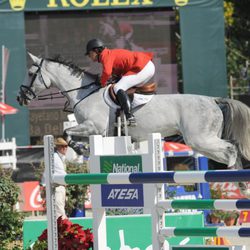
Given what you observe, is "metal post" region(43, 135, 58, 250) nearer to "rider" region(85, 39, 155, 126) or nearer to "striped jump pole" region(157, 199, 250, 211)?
"striped jump pole" region(157, 199, 250, 211)

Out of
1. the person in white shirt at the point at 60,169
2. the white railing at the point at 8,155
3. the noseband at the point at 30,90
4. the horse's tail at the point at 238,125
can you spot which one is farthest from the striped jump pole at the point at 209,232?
the white railing at the point at 8,155

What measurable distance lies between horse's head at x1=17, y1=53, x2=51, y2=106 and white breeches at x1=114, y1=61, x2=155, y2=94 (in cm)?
118

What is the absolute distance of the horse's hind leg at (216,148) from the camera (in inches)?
441

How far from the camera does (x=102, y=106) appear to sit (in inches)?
434

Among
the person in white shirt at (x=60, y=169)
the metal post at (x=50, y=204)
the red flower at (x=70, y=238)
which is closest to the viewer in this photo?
the metal post at (x=50, y=204)

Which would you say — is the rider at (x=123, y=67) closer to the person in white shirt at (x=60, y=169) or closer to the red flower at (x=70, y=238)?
the person in white shirt at (x=60, y=169)

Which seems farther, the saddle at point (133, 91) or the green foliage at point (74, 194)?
the green foliage at point (74, 194)

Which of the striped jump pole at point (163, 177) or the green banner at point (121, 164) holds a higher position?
the green banner at point (121, 164)

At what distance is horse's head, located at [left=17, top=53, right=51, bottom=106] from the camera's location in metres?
11.6

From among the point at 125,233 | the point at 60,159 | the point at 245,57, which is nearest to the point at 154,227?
the point at 125,233

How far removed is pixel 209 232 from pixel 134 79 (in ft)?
17.6

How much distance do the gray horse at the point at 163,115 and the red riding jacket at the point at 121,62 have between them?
0.40 metres

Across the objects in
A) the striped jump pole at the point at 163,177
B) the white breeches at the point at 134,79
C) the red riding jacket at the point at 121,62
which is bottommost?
the striped jump pole at the point at 163,177

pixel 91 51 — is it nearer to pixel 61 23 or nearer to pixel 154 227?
pixel 154 227
